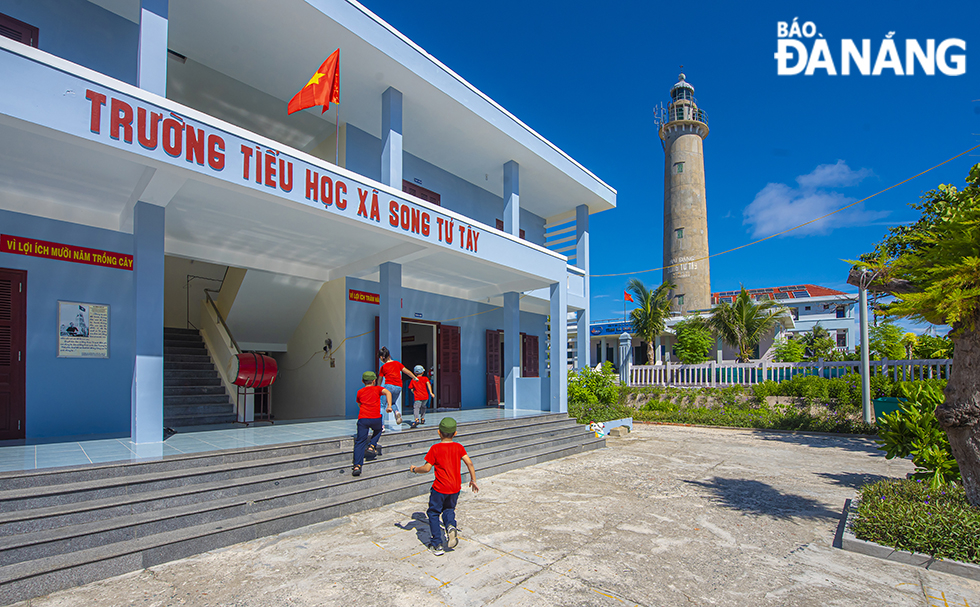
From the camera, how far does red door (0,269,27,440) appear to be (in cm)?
700

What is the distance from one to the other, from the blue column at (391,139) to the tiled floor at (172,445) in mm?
2112

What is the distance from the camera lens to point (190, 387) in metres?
10.5

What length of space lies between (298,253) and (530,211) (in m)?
8.42

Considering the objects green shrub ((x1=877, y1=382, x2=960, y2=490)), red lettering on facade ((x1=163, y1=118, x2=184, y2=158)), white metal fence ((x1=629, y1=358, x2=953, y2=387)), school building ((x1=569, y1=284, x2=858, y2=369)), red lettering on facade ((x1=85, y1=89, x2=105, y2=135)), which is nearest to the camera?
red lettering on facade ((x1=85, y1=89, x2=105, y2=135))

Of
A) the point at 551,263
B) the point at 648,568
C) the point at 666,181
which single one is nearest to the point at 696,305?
the point at 666,181

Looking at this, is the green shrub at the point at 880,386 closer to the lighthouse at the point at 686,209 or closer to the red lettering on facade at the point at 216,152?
the red lettering on facade at the point at 216,152

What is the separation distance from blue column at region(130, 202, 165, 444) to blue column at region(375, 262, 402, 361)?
388 centimetres

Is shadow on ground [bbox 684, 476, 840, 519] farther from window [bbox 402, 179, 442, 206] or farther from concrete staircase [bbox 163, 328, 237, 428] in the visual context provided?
concrete staircase [bbox 163, 328, 237, 428]

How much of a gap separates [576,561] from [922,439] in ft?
15.0

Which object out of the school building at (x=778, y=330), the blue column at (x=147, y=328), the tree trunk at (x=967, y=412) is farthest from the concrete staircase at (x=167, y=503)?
the school building at (x=778, y=330)

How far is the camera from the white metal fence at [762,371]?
12.6m

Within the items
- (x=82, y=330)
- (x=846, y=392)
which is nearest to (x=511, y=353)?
(x=82, y=330)

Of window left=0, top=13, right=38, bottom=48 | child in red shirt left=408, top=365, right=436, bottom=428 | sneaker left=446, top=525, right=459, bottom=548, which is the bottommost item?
sneaker left=446, top=525, right=459, bottom=548

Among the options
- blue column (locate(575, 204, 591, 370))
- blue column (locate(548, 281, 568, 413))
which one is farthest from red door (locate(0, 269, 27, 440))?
blue column (locate(575, 204, 591, 370))
